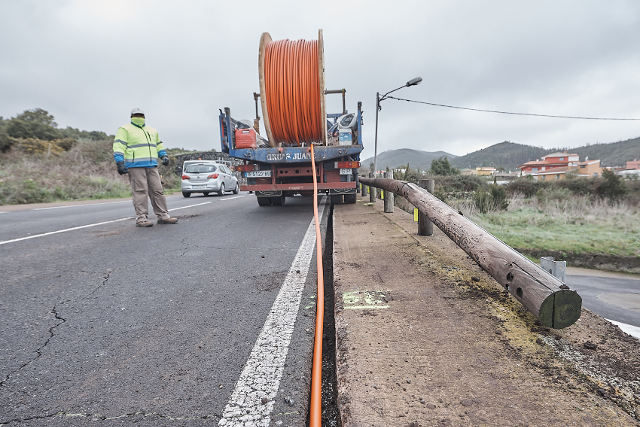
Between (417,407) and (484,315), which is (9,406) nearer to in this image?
(417,407)

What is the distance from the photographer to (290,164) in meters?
6.82

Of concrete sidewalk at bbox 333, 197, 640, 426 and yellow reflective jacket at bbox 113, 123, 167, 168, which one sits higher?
yellow reflective jacket at bbox 113, 123, 167, 168

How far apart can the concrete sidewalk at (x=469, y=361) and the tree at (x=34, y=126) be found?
125 feet

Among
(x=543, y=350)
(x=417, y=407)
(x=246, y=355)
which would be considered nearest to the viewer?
(x=417, y=407)

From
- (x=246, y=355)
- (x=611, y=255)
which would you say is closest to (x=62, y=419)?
(x=246, y=355)

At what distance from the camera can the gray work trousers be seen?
18.9 ft

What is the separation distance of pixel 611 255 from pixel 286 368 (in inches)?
297

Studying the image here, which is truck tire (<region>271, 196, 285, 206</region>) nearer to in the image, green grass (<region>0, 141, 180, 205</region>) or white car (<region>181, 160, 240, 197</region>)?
white car (<region>181, 160, 240, 197</region>)

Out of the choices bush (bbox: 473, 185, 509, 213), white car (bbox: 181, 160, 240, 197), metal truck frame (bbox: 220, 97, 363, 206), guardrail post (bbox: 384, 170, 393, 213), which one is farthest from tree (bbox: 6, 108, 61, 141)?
bush (bbox: 473, 185, 509, 213)

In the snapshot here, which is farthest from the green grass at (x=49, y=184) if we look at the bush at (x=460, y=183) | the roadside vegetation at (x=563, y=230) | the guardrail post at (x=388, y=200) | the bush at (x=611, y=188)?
the bush at (x=611, y=188)

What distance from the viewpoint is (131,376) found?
1.44 m

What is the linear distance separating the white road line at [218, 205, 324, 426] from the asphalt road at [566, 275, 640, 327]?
13.2 ft

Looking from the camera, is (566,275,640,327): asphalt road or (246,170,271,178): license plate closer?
(566,275,640,327): asphalt road

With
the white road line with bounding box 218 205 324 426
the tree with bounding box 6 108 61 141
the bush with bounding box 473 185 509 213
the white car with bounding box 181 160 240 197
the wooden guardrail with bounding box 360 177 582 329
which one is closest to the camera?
the white road line with bounding box 218 205 324 426
